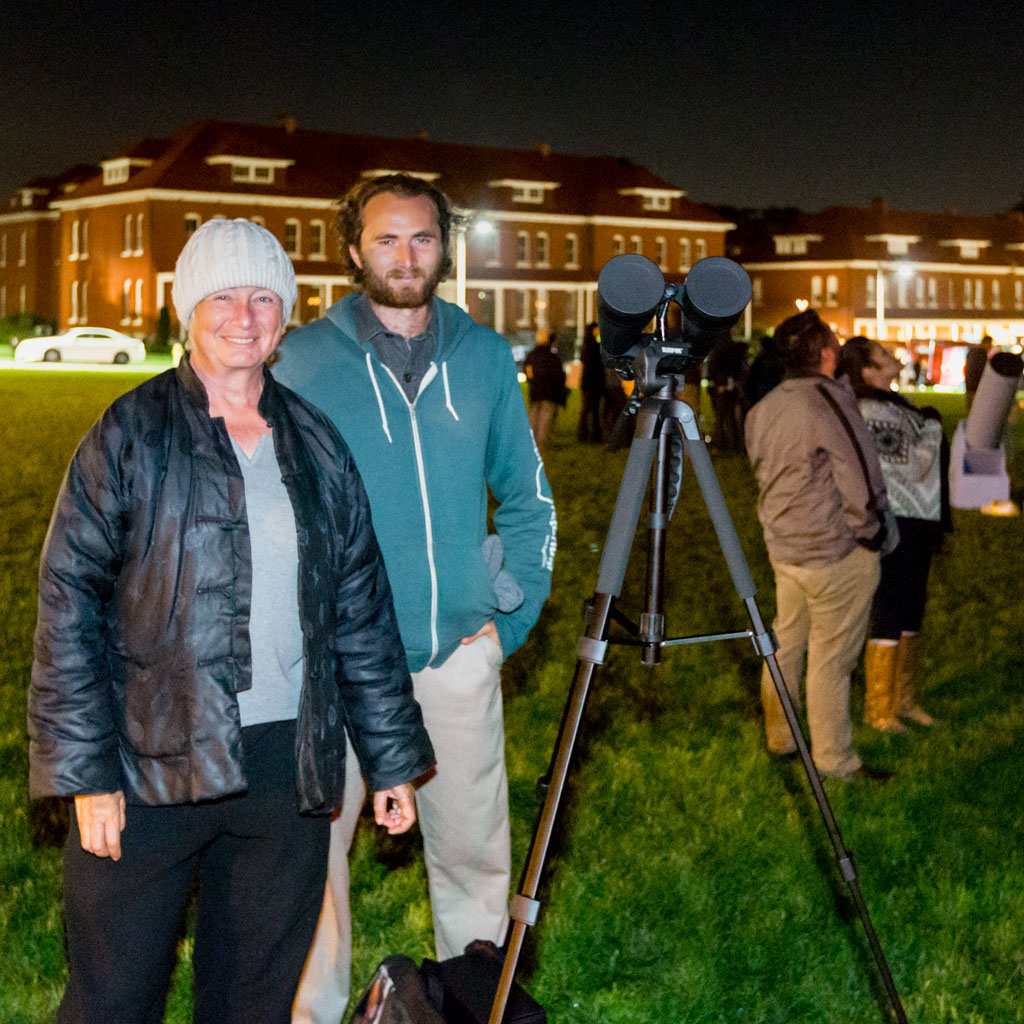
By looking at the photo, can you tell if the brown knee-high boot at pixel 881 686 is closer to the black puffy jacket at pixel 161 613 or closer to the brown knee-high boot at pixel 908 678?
the brown knee-high boot at pixel 908 678

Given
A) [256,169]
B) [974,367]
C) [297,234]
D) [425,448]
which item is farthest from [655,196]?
[425,448]

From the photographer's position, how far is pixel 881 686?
697cm

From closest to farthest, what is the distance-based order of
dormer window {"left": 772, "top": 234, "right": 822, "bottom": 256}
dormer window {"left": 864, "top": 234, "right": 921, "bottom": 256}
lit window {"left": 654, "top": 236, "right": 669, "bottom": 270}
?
lit window {"left": 654, "top": 236, "right": 669, "bottom": 270}
dormer window {"left": 772, "top": 234, "right": 822, "bottom": 256}
dormer window {"left": 864, "top": 234, "right": 921, "bottom": 256}

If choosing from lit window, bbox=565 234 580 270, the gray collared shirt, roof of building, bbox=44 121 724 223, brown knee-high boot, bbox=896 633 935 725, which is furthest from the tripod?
lit window, bbox=565 234 580 270

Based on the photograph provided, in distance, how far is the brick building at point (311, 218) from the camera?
63.1 m

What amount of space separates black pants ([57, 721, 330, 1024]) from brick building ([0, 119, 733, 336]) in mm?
56160

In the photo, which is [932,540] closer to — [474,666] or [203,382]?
[474,666]

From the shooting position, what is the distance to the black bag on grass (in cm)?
310

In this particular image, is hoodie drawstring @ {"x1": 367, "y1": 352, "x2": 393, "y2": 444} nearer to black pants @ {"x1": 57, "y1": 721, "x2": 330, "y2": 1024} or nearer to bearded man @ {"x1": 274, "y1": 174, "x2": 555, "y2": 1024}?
bearded man @ {"x1": 274, "y1": 174, "x2": 555, "y2": 1024}

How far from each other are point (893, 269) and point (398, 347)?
8695cm

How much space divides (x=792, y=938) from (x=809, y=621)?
1904 millimetres

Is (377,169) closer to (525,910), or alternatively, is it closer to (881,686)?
(881,686)

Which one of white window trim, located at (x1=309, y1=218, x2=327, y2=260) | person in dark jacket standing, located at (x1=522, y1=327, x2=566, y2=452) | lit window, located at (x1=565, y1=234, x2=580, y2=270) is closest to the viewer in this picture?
person in dark jacket standing, located at (x1=522, y1=327, x2=566, y2=452)

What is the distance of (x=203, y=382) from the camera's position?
9.52 feet
